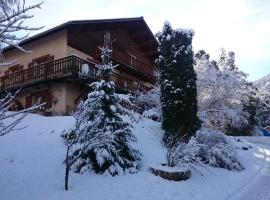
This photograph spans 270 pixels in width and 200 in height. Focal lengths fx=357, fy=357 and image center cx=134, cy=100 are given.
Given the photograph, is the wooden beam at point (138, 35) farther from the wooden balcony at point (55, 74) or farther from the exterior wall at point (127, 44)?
the wooden balcony at point (55, 74)

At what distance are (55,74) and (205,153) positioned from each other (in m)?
10.7

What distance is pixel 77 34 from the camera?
976 inches

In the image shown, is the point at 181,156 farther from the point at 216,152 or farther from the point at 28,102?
the point at 28,102

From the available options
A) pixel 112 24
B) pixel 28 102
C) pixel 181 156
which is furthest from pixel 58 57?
pixel 181 156

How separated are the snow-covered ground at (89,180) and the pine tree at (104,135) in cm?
45

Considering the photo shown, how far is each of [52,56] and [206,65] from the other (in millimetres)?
11293

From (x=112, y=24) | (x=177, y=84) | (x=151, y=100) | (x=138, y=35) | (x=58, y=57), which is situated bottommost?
(x=151, y=100)

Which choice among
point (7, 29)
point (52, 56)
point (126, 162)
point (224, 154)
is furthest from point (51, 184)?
point (52, 56)

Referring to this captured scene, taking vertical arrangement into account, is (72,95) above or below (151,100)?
above

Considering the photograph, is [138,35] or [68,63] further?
[138,35]

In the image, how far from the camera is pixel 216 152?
592 inches

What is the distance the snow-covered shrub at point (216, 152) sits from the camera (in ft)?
48.9

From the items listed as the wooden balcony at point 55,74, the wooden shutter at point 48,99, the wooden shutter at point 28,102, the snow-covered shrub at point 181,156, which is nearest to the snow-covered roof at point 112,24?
the wooden balcony at point 55,74

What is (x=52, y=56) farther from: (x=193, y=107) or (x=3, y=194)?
(x=3, y=194)
